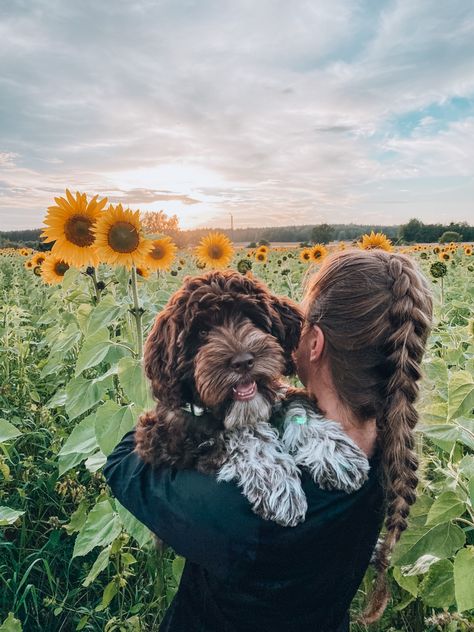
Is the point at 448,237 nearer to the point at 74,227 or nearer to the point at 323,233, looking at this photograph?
the point at 323,233

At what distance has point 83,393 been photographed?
9.52ft

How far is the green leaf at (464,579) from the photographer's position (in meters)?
1.96

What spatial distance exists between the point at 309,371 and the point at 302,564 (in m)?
0.65

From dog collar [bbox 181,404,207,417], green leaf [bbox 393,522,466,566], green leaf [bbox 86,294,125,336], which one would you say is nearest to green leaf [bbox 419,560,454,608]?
green leaf [bbox 393,522,466,566]

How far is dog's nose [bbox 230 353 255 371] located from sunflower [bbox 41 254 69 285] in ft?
12.2

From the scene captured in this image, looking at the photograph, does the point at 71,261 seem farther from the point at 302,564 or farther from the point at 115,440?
the point at 302,564

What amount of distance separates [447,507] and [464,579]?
273 millimetres

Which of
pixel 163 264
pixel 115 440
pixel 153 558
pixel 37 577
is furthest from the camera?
pixel 163 264

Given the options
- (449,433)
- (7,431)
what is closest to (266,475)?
(449,433)

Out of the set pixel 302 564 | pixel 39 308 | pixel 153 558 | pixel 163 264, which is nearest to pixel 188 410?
pixel 302 564

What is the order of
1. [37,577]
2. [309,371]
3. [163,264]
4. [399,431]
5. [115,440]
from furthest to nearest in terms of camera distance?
[163,264]
[37,577]
[115,440]
[309,371]
[399,431]

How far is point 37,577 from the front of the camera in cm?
356

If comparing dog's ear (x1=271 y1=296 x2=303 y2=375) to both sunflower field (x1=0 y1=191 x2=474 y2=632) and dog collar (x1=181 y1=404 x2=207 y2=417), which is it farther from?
sunflower field (x1=0 y1=191 x2=474 y2=632)

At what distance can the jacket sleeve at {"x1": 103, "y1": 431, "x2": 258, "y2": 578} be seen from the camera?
1.67 meters
